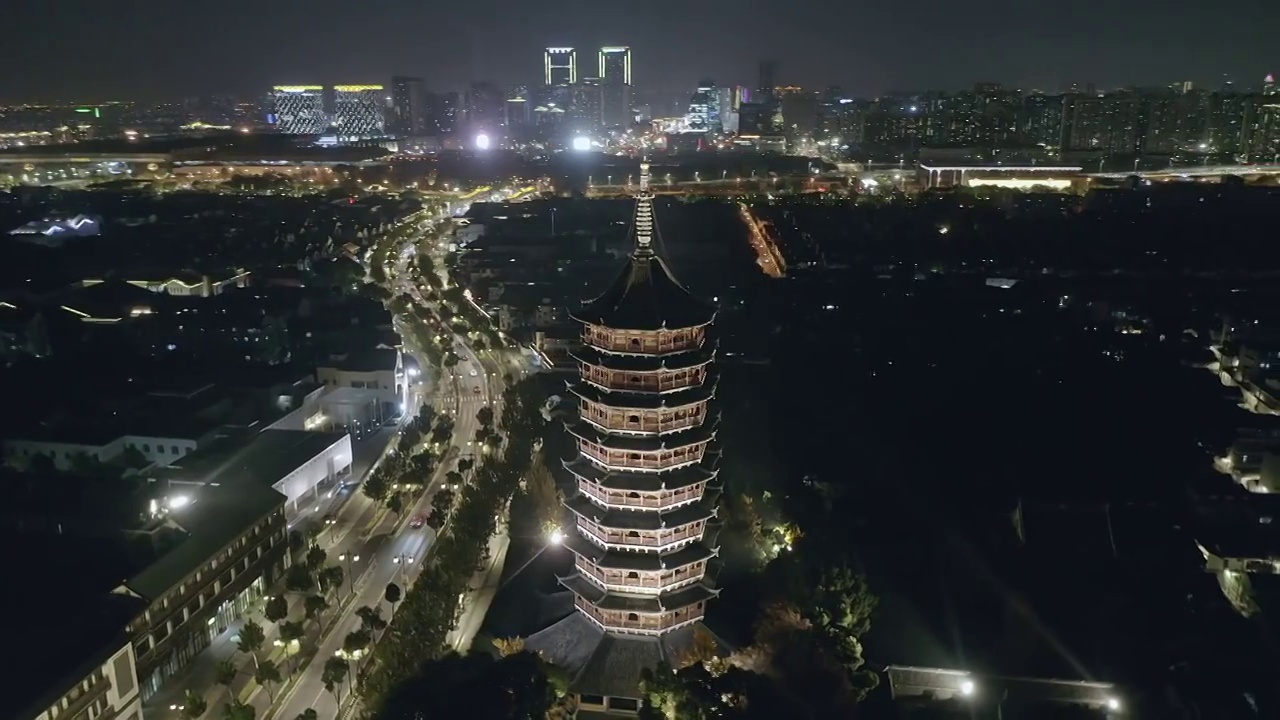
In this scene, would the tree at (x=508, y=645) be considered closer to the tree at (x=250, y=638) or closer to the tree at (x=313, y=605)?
the tree at (x=313, y=605)

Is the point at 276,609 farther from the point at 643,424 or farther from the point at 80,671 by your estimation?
the point at 643,424

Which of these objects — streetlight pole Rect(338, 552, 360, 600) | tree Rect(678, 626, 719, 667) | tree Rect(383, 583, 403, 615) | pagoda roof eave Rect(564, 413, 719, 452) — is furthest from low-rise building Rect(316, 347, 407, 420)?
tree Rect(678, 626, 719, 667)

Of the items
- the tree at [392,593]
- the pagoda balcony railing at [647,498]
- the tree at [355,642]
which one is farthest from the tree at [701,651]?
the tree at [392,593]

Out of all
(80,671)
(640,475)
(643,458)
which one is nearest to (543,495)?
(640,475)

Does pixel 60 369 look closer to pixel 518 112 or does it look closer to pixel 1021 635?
pixel 1021 635

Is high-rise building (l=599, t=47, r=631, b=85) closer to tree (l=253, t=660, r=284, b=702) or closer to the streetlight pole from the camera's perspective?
the streetlight pole

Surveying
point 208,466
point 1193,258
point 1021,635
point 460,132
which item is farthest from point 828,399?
point 460,132
